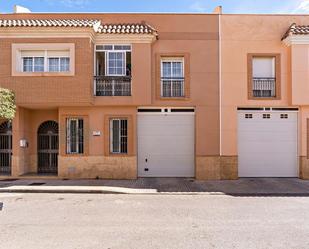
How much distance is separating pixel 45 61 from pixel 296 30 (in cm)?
1123

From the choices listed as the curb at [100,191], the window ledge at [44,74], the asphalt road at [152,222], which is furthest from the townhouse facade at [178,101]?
the asphalt road at [152,222]

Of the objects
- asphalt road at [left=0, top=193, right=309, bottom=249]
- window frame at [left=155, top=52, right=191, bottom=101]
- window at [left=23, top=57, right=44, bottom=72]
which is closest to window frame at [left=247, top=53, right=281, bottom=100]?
window frame at [left=155, top=52, right=191, bottom=101]

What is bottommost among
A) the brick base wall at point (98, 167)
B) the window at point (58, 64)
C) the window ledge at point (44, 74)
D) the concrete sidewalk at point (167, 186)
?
the concrete sidewalk at point (167, 186)

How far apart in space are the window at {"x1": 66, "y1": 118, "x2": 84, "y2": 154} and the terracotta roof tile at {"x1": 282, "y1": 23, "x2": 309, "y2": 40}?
10138 mm

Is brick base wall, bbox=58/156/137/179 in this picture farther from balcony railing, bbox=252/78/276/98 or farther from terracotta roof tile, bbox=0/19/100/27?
balcony railing, bbox=252/78/276/98

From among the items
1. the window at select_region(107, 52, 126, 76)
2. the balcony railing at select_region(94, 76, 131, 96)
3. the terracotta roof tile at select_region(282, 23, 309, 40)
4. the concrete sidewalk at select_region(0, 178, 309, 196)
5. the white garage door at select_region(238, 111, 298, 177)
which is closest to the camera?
the concrete sidewalk at select_region(0, 178, 309, 196)

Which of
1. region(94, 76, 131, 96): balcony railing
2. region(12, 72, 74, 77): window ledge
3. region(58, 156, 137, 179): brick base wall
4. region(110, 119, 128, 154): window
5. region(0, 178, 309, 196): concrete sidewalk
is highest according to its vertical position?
region(12, 72, 74, 77): window ledge

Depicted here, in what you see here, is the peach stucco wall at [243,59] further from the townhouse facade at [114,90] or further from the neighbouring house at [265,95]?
the townhouse facade at [114,90]

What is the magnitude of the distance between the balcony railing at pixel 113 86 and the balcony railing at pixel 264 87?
589cm

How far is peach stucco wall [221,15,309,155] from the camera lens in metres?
14.1

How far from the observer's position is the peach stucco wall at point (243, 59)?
1412 centimetres

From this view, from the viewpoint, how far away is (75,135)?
14102mm

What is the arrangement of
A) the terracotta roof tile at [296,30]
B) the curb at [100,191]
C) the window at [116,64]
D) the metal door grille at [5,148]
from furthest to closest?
the metal door grille at [5,148] < the window at [116,64] < the terracotta roof tile at [296,30] < the curb at [100,191]

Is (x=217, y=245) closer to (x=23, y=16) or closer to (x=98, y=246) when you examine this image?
(x=98, y=246)
